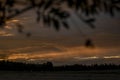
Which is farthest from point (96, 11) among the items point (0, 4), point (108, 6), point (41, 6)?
point (0, 4)

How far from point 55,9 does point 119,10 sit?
2.97 feet

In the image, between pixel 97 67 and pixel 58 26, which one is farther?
pixel 97 67

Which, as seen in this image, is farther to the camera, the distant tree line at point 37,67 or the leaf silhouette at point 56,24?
the distant tree line at point 37,67

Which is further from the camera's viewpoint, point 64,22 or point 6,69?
point 6,69

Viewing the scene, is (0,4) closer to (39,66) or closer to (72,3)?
(72,3)

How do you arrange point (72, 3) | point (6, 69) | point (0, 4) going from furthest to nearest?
point (6, 69), point (0, 4), point (72, 3)

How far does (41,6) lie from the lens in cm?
772

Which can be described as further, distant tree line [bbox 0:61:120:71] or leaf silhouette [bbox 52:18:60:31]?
distant tree line [bbox 0:61:120:71]

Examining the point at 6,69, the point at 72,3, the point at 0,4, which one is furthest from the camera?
the point at 6,69

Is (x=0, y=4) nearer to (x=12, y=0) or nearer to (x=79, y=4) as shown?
(x=12, y=0)

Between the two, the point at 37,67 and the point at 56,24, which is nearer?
the point at 56,24

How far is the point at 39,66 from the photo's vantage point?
74.1 m

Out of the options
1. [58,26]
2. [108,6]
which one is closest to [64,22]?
[58,26]

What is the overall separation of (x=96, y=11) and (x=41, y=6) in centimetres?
80
